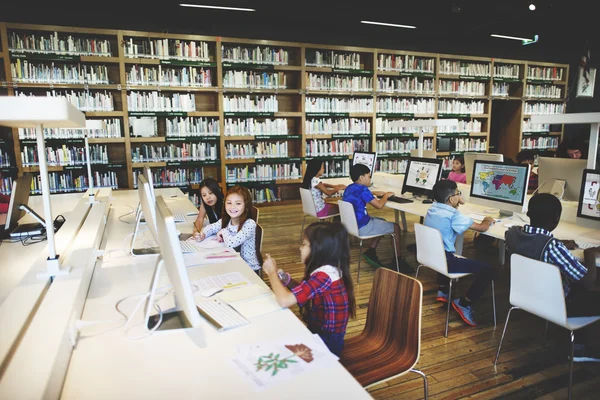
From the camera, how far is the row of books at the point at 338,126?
7.41 meters

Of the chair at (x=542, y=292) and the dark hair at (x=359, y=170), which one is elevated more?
the dark hair at (x=359, y=170)

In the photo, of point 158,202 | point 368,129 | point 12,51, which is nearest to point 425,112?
point 368,129

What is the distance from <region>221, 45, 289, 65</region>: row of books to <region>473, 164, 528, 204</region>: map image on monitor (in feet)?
14.5

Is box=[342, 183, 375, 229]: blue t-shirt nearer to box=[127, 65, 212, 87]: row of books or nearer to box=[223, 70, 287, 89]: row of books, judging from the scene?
box=[223, 70, 287, 89]: row of books

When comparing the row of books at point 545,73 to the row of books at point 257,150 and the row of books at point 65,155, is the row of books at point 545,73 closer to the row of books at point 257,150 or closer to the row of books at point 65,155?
the row of books at point 257,150

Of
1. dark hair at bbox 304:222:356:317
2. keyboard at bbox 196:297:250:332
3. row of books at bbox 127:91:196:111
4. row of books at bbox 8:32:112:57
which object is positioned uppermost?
row of books at bbox 8:32:112:57

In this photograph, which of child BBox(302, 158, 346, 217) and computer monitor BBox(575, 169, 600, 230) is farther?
child BBox(302, 158, 346, 217)

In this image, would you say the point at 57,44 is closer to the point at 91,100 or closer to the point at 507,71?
the point at 91,100

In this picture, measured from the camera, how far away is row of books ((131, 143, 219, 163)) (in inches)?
255

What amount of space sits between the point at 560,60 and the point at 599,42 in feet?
3.31

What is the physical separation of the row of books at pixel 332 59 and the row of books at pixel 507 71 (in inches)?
131

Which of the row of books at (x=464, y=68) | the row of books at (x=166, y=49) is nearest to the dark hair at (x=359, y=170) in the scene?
the row of books at (x=166, y=49)

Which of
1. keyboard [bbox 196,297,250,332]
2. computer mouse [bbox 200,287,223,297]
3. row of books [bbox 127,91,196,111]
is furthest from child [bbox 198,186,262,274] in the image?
Answer: row of books [bbox 127,91,196,111]

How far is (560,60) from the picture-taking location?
32.5 ft
